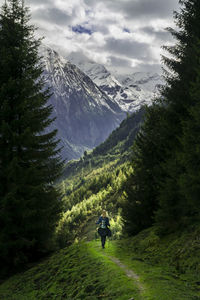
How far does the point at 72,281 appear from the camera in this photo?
11.3 metres

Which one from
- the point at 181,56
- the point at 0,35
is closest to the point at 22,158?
the point at 0,35

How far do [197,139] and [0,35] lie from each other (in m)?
15.2

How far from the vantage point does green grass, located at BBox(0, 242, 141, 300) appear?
905 cm

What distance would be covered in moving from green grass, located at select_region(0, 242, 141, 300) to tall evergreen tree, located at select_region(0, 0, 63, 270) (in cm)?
195

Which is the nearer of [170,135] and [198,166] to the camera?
[198,166]

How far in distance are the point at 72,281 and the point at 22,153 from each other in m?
8.81

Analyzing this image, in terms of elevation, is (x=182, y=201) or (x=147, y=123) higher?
(x=147, y=123)

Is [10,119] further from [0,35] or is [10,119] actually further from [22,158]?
[0,35]

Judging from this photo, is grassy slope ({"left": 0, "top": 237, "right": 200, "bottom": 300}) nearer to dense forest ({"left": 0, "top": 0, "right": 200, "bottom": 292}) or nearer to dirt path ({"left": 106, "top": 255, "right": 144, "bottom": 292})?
dirt path ({"left": 106, "top": 255, "right": 144, "bottom": 292})

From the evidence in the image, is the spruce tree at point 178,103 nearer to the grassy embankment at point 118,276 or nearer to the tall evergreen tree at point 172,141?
the tall evergreen tree at point 172,141

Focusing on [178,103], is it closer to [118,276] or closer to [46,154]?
[46,154]

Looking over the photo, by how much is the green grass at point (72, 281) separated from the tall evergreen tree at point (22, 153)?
6.41 ft

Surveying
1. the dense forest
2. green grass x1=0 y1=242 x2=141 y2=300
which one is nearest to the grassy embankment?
green grass x1=0 y1=242 x2=141 y2=300

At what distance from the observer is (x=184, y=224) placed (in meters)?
15.7
